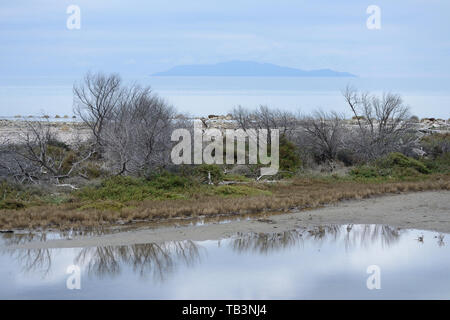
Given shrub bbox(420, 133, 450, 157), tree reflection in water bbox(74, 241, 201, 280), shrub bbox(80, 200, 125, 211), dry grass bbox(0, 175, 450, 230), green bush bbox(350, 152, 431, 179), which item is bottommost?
tree reflection in water bbox(74, 241, 201, 280)

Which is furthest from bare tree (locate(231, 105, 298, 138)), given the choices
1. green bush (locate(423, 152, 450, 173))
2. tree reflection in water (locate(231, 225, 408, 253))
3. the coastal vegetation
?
tree reflection in water (locate(231, 225, 408, 253))

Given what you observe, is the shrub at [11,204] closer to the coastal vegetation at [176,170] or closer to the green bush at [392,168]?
the coastal vegetation at [176,170]

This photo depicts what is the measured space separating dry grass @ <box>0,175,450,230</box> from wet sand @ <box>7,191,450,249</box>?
1008 millimetres

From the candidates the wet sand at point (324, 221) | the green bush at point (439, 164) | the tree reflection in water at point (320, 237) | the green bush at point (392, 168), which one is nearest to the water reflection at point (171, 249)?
the tree reflection in water at point (320, 237)

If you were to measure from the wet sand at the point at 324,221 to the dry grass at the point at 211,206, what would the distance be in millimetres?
1008

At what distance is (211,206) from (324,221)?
4010mm

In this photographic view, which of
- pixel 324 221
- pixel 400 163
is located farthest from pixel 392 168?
pixel 324 221

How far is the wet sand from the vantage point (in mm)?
15234

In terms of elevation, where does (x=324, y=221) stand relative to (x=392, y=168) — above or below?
below

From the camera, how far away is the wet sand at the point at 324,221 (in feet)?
50.0

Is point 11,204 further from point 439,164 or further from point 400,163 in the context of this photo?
point 439,164

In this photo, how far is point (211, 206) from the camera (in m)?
19.6

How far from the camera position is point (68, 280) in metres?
11.8

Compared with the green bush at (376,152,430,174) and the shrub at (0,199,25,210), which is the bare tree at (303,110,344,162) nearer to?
the green bush at (376,152,430,174)
